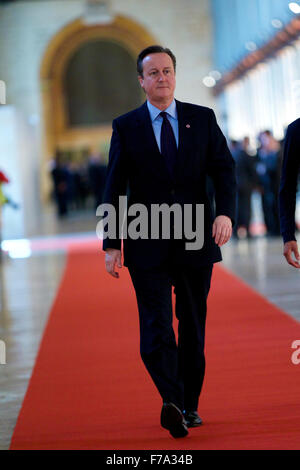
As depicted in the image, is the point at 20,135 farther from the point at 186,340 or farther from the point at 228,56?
the point at 186,340

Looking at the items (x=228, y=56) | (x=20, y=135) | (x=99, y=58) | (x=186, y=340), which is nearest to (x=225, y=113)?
(x=228, y=56)

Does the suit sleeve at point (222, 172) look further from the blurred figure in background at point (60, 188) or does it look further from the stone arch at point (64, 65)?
the stone arch at point (64, 65)

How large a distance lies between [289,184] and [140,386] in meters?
1.75

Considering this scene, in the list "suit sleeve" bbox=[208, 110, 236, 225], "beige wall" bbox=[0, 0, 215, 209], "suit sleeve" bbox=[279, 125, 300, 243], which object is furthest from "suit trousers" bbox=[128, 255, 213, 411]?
"beige wall" bbox=[0, 0, 215, 209]

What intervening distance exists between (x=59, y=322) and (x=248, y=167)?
26.8ft

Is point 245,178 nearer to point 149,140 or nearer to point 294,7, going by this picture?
point 294,7

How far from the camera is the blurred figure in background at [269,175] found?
1515cm

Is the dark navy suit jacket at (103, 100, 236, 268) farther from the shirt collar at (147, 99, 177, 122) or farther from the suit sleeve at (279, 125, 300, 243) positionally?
the suit sleeve at (279, 125, 300, 243)

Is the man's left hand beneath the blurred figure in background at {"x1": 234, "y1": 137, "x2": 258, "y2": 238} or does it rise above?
above

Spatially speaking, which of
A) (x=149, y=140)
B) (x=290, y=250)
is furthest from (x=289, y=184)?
(x=149, y=140)

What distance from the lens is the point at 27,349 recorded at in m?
7.14

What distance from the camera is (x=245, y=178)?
15.8m

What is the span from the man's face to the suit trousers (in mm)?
795

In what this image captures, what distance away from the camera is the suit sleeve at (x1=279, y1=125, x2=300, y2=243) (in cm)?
420
